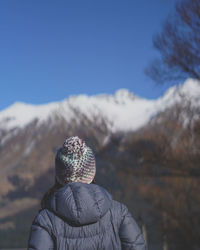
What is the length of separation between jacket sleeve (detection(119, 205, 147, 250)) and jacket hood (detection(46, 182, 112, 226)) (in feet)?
0.36

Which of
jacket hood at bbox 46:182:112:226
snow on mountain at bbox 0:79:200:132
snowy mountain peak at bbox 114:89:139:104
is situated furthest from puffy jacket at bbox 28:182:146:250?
snowy mountain peak at bbox 114:89:139:104

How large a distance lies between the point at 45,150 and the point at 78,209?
32.5 m

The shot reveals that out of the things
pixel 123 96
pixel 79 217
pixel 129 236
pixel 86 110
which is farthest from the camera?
pixel 123 96

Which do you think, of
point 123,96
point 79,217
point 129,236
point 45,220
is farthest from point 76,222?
point 123,96

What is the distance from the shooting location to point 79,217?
50.5 inches

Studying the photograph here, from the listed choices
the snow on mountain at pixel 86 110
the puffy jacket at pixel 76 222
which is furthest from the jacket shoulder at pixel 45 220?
the snow on mountain at pixel 86 110

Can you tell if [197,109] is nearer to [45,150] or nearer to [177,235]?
[177,235]

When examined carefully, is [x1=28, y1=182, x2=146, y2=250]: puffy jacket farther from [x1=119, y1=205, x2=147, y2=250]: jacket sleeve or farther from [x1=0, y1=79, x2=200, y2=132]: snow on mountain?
[x1=0, y1=79, x2=200, y2=132]: snow on mountain

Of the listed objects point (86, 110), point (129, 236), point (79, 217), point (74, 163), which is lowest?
point (129, 236)

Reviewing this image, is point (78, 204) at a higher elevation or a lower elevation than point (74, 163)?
lower

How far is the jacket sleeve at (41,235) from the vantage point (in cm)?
129

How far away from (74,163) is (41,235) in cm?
29

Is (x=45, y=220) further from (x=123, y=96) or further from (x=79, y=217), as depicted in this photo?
(x=123, y=96)

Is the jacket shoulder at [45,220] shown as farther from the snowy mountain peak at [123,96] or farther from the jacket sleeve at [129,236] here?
the snowy mountain peak at [123,96]
